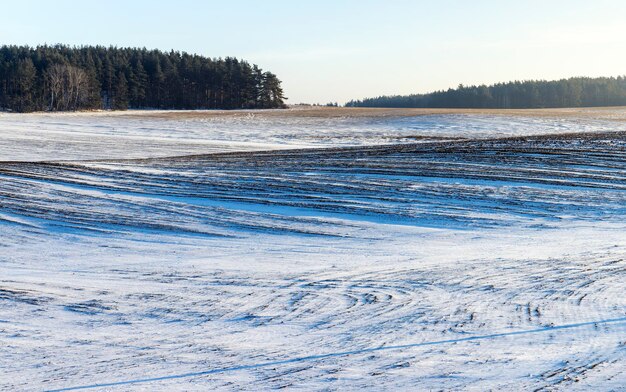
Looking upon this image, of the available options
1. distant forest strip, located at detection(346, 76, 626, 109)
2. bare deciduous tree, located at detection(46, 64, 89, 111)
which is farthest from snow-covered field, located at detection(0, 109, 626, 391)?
distant forest strip, located at detection(346, 76, 626, 109)

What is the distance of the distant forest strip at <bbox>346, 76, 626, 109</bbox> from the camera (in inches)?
4761

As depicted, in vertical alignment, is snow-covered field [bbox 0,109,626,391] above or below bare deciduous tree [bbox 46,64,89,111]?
below

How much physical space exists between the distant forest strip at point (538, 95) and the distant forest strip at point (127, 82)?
4501 centimetres

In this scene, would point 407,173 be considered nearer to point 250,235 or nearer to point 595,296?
point 250,235

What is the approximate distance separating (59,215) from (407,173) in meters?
9.29

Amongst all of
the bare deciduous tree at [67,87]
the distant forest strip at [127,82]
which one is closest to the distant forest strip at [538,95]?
the distant forest strip at [127,82]

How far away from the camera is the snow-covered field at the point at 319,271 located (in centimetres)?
641

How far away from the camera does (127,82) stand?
86.0 m

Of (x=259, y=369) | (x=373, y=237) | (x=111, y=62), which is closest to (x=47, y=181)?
(x=373, y=237)

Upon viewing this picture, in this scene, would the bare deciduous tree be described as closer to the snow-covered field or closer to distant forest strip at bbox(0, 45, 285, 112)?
distant forest strip at bbox(0, 45, 285, 112)

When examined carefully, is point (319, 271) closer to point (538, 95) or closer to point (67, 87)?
point (67, 87)

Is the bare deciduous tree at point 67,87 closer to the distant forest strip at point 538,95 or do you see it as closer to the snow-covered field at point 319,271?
the snow-covered field at point 319,271

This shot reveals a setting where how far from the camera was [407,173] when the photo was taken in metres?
20.2

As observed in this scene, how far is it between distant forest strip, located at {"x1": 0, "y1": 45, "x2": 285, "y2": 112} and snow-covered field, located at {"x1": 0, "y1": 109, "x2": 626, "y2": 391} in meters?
56.9
